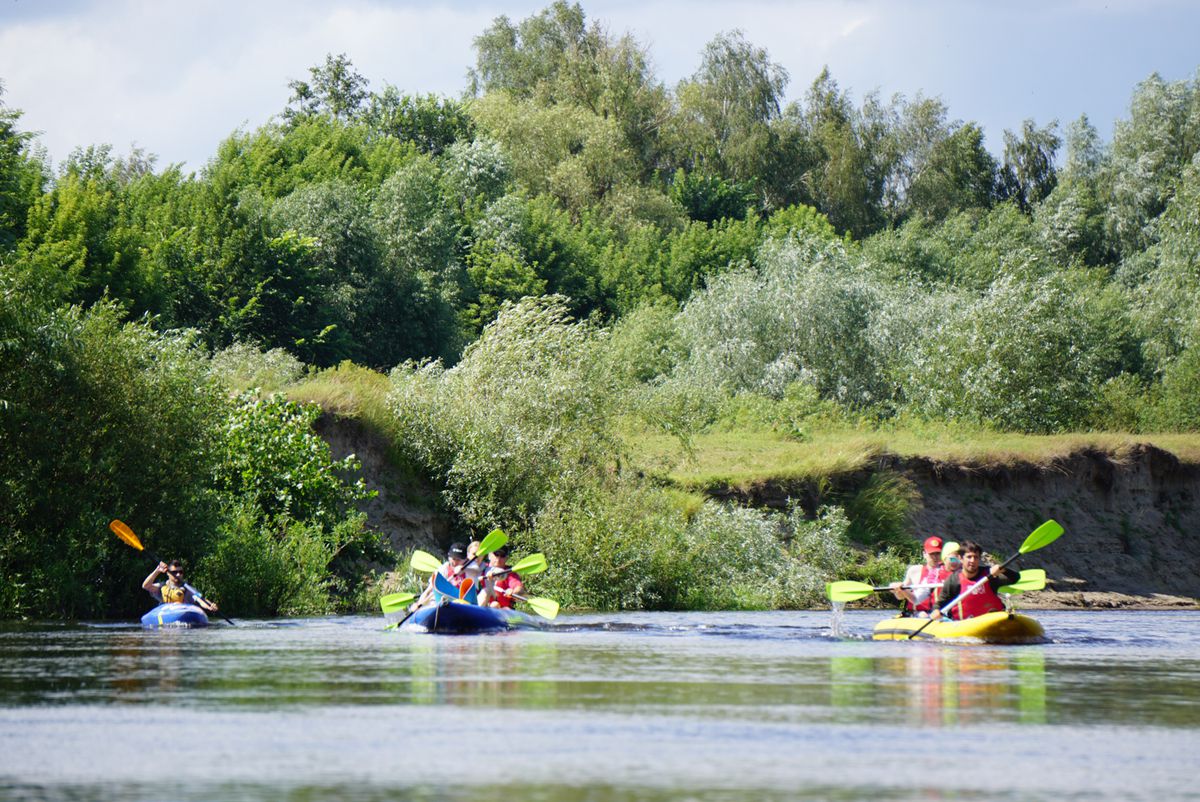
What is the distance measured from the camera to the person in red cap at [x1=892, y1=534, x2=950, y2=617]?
2330 centimetres

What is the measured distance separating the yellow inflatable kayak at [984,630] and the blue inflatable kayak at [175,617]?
9.75 meters

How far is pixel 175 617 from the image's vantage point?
893 inches

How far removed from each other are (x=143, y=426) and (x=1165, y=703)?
16979 mm

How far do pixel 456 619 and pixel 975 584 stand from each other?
276 inches

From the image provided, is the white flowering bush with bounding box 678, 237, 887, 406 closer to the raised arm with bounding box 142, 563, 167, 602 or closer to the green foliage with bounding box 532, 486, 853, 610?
the green foliage with bounding box 532, 486, 853, 610

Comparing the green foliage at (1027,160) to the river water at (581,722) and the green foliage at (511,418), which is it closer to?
the green foliage at (511,418)

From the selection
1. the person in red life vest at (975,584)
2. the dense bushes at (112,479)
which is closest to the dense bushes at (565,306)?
the dense bushes at (112,479)

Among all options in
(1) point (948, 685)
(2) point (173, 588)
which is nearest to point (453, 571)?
(2) point (173, 588)

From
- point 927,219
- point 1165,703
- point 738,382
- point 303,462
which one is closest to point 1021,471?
point 738,382

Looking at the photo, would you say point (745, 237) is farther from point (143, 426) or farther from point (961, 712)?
point (961, 712)

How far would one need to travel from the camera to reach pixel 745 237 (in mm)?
74000

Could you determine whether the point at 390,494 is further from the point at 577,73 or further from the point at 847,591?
the point at 577,73

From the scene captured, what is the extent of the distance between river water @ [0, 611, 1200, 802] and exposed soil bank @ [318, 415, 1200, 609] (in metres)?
19.2

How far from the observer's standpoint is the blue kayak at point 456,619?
2208 cm
